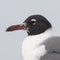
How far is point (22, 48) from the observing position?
153ft

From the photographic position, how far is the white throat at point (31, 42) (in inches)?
1837

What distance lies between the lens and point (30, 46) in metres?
46.7

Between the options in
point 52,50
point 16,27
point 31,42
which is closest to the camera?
point 52,50

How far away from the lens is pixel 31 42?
46781mm

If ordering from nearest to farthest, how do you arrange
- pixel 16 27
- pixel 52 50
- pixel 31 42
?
pixel 52 50 → pixel 31 42 → pixel 16 27

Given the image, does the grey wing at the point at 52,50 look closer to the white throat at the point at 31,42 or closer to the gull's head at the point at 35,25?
the white throat at the point at 31,42

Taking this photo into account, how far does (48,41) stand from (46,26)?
0.85ft

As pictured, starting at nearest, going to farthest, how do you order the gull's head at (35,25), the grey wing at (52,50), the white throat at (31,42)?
the grey wing at (52,50) → the white throat at (31,42) → the gull's head at (35,25)

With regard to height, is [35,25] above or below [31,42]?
above

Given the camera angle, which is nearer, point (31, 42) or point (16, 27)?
point (31, 42)

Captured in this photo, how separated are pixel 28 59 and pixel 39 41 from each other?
254mm

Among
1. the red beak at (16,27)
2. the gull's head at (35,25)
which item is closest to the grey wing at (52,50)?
the gull's head at (35,25)

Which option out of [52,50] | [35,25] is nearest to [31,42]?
[35,25]

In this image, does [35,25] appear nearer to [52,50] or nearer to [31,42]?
[31,42]
